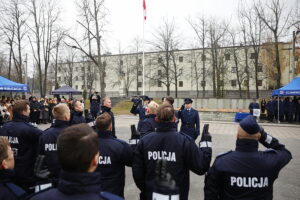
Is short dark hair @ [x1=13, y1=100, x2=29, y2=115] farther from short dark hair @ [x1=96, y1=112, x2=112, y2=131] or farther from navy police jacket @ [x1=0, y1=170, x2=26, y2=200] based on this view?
navy police jacket @ [x1=0, y1=170, x2=26, y2=200]

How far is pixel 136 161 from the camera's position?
3295 millimetres

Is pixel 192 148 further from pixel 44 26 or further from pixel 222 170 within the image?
pixel 44 26

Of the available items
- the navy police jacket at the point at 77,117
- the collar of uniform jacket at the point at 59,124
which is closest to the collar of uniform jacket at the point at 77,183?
the collar of uniform jacket at the point at 59,124

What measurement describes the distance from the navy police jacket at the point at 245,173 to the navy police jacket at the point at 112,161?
1.15 meters

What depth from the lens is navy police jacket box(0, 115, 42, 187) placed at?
12.8 feet

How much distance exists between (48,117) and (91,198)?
19430 millimetres

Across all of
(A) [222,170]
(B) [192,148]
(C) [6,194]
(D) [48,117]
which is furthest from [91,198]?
(D) [48,117]

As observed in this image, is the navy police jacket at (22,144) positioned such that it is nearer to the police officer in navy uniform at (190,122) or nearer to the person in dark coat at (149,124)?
the person in dark coat at (149,124)

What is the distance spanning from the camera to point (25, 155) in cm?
402

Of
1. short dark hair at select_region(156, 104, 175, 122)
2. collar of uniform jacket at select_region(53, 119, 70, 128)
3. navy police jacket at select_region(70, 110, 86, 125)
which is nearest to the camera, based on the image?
short dark hair at select_region(156, 104, 175, 122)

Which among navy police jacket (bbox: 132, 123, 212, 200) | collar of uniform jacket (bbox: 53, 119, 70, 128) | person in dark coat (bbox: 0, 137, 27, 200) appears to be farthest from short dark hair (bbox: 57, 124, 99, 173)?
collar of uniform jacket (bbox: 53, 119, 70, 128)

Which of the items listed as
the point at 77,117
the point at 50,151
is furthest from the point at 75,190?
the point at 77,117

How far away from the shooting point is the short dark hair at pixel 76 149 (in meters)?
1.62

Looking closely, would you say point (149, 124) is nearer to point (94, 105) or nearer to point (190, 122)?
point (190, 122)
